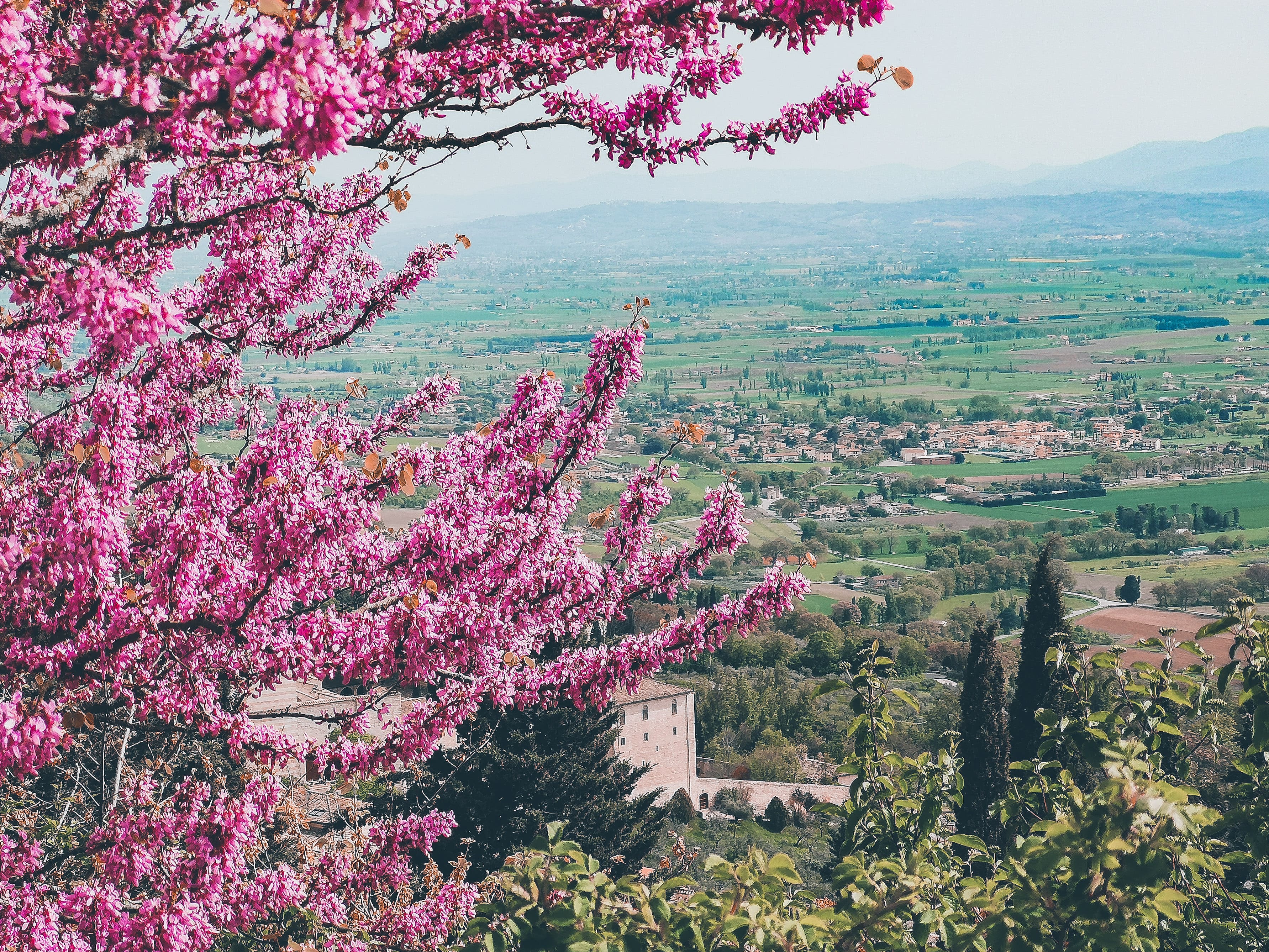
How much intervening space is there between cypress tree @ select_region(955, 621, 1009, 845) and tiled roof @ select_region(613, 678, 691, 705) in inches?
481

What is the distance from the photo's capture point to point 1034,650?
112ft

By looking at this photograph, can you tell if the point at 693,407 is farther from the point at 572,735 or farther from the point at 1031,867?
the point at 1031,867

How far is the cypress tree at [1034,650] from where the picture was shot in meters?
32.1

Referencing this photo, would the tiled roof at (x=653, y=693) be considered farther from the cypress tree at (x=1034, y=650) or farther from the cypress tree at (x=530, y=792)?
the cypress tree at (x=530, y=792)

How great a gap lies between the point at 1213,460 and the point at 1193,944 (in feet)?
467

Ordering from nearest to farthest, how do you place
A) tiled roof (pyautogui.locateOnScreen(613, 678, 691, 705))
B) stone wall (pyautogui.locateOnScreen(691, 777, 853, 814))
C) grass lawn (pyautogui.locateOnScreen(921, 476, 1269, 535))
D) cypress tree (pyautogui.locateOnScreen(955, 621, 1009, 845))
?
1. cypress tree (pyautogui.locateOnScreen(955, 621, 1009, 845))
2. tiled roof (pyautogui.locateOnScreen(613, 678, 691, 705))
3. stone wall (pyautogui.locateOnScreen(691, 777, 853, 814))
4. grass lawn (pyautogui.locateOnScreen(921, 476, 1269, 535))

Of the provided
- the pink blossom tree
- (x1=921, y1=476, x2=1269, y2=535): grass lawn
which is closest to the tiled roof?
the pink blossom tree

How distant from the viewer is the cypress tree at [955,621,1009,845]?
3025cm

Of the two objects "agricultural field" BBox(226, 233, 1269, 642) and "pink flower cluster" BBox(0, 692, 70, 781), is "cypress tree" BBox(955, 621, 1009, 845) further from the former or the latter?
"agricultural field" BBox(226, 233, 1269, 642)

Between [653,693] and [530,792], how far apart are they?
2141 cm

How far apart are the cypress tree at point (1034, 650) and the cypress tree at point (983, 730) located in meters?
0.45

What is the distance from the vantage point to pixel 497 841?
20.9 metres

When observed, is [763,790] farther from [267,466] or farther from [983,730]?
[267,466]

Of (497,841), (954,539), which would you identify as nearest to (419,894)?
(497,841)
